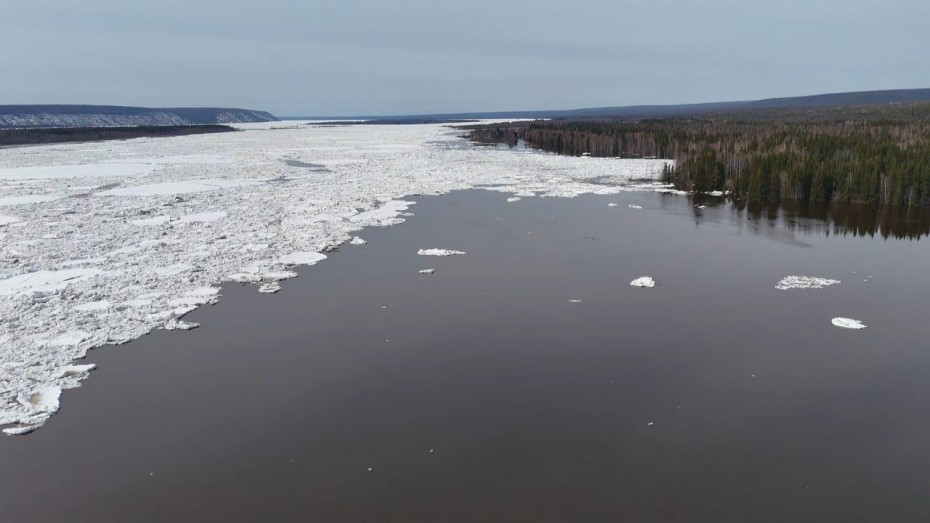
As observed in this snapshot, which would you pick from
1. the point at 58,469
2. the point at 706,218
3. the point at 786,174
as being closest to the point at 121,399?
the point at 58,469

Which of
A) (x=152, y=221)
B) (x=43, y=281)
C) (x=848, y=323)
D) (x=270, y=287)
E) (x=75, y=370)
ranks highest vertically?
(x=152, y=221)

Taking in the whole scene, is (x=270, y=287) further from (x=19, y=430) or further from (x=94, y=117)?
(x=94, y=117)

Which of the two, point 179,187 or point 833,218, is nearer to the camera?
point 833,218

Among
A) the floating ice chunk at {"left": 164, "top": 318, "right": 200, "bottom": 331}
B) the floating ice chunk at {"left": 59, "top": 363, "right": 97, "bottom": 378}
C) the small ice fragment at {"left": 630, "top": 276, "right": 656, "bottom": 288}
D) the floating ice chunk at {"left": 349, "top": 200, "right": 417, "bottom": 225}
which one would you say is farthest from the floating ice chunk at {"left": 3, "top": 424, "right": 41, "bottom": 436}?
the floating ice chunk at {"left": 349, "top": 200, "right": 417, "bottom": 225}

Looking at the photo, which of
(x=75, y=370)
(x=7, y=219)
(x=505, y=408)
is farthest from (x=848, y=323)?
(x=7, y=219)

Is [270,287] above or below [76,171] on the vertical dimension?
below

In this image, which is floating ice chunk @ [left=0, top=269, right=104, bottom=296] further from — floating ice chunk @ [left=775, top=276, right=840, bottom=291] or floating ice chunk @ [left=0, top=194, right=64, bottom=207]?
floating ice chunk @ [left=775, top=276, right=840, bottom=291]
